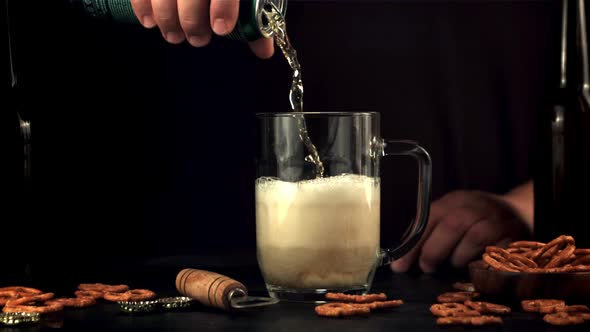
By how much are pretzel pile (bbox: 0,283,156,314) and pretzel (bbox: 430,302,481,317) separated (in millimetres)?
336

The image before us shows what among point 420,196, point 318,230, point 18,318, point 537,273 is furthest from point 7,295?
point 537,273

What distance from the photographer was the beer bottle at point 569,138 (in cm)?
139

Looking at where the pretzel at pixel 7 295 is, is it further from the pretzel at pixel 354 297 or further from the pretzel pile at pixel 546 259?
the pretzel pile at pixel 546 259

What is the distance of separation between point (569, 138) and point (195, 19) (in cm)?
58

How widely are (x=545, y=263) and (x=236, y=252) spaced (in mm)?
646

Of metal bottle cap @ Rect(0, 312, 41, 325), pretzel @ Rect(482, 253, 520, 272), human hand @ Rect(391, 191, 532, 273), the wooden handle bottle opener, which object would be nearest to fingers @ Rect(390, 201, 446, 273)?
human hand @ Rect(391, 191, 532, 273)

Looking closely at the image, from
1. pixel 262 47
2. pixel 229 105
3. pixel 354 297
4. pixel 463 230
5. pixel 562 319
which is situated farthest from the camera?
pixel 229 105

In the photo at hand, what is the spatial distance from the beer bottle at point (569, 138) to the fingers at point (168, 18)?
55 centimetres

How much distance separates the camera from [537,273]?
1055 millimetres

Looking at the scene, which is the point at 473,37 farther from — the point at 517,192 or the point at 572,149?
the point at 572,149

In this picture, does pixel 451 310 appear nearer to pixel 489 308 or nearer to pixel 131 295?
pixel 489 308

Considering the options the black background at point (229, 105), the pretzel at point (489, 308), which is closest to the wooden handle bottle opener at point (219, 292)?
the pretzel at point (489, 308)

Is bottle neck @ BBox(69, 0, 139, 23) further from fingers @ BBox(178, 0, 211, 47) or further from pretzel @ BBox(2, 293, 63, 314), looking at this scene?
pretzel @ BBox(2, 293, 63, 314)

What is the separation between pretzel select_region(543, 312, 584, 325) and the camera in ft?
3.19
